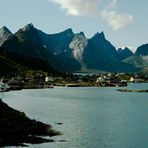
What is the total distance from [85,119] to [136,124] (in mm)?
15874

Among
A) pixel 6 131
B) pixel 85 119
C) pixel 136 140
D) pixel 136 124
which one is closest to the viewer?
pixel 6 131

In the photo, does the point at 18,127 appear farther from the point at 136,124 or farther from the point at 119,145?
the point at 136,124

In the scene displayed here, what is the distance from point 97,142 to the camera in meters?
92.1

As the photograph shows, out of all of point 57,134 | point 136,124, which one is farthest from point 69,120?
point 57,134

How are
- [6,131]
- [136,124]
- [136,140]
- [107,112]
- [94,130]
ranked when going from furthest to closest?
[107,112] → [136,124] → [94,130] → [136,140] → [6,131]

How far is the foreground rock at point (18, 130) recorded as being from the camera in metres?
84.4

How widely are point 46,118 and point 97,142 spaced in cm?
3804

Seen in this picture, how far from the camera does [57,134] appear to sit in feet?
315

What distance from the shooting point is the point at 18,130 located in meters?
90.1

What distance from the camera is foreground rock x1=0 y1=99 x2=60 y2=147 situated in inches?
3324

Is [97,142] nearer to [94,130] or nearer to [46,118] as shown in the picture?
[94,130]

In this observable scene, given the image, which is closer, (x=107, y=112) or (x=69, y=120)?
(x=69, y=120)

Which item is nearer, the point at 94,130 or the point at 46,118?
the point at 94,130

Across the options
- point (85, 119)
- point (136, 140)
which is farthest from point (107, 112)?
point (136, 140)
